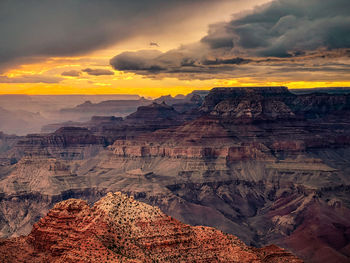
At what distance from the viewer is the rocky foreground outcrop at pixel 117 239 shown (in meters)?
57.4

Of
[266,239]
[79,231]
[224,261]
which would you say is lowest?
[266,239]

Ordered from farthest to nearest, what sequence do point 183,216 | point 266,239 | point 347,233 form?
point 183,216
point 266,239
point 347,233

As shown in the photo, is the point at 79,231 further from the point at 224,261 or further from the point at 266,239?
the point at 266,239

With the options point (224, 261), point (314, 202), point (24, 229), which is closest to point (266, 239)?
point (314, 202)

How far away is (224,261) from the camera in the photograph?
6262 cm

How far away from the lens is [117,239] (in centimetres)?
5878

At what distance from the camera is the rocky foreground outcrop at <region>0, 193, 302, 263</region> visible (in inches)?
2259

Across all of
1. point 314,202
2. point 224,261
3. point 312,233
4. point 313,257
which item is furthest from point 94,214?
point 314,202

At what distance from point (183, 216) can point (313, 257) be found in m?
60.6

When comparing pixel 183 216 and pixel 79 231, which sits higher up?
pixel 79 231

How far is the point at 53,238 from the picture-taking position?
62.7 metres

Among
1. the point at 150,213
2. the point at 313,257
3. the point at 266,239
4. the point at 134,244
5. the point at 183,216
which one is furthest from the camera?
the point at 183,216

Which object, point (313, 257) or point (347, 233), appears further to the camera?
point (347, 233)

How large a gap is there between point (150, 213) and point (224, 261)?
9.04 m
